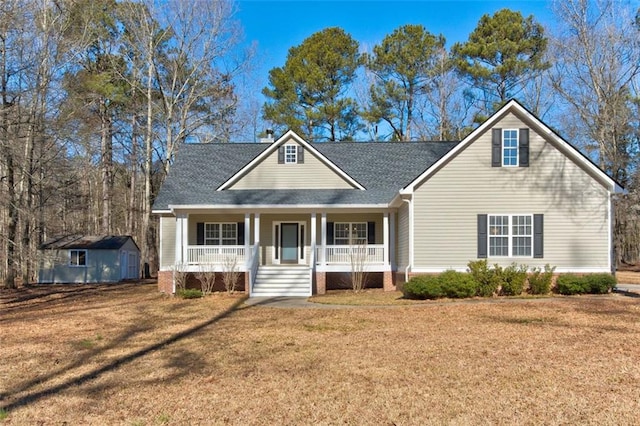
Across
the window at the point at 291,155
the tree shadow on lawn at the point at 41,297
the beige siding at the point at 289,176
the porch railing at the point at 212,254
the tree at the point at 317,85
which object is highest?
the tree at the point at 317,85

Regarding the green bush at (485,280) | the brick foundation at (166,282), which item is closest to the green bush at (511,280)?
the green bush at (485,280)

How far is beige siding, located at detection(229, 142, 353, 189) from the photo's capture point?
22.0 m

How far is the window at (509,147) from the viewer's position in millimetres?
17547

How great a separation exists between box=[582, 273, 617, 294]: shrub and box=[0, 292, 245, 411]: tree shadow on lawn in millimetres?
10897

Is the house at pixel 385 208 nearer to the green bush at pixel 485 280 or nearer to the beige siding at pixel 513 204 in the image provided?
the beige siding at pixel 513 204

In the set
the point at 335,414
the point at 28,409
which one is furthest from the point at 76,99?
the point at 335,414

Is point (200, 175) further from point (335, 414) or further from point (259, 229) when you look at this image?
point (335, 414)

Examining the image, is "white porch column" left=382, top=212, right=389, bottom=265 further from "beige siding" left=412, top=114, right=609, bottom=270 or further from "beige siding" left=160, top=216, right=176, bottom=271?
"beige siding" left=160, top=216, right=176, bottom=271

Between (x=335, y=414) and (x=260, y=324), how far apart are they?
251 inches

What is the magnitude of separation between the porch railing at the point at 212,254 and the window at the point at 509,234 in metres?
8.53

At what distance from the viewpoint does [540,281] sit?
16.2m

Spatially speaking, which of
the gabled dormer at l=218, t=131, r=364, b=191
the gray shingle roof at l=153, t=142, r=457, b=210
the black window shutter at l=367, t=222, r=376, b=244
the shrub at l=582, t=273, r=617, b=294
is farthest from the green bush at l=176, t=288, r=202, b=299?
the shrub at l=582, t=273, r=617, b=294

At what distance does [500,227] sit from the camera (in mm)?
17516

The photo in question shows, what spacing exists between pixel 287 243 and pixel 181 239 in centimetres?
420
